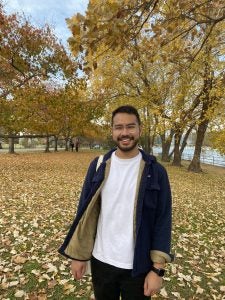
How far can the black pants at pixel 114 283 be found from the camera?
9.30 feet

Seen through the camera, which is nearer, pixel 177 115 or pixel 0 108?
pixel 0 108

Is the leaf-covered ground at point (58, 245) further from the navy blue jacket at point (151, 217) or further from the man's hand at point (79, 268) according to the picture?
the navy blue jacket at point (151, 217)

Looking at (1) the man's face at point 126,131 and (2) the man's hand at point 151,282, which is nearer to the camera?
(2) the man's hand at point 151,282

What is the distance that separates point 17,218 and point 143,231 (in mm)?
6820

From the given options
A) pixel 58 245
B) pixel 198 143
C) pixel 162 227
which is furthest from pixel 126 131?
pixel 198 143

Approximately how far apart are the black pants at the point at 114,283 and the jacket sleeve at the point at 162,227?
1.00 ft

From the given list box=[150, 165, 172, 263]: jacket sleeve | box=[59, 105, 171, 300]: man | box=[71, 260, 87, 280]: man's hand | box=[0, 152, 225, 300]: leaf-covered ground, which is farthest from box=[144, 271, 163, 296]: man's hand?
box=[0, 152, 225, 300]: leaf-covered ground

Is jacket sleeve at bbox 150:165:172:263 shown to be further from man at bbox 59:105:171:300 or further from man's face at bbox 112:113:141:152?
man's face at bbox 112:113:141:152

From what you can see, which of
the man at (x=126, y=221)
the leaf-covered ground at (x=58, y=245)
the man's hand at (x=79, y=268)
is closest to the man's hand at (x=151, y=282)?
the man at (x=126, y=221)

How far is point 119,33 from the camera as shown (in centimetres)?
480

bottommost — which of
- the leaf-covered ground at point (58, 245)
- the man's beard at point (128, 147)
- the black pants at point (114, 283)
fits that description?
the leaf-covered ground at point (58, 245)

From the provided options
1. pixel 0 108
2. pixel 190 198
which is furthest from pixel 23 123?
pixel 190 198

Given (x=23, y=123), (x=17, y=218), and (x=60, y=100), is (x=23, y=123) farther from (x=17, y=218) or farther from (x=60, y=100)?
(x=17, y=218)

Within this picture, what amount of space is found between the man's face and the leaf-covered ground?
3157 mm
